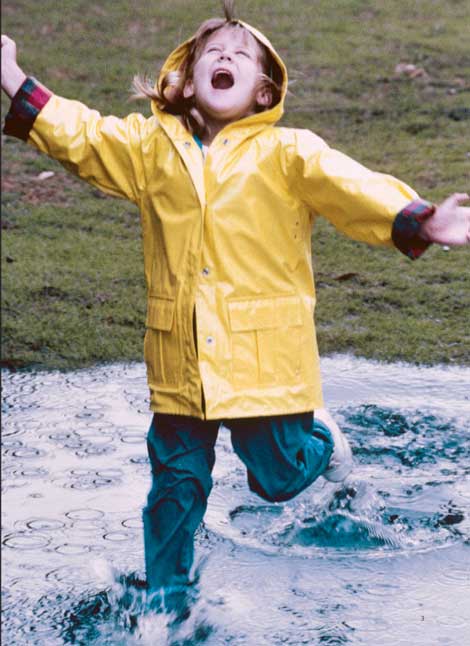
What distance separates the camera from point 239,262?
10.3 feet

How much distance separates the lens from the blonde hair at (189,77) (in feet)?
11.0

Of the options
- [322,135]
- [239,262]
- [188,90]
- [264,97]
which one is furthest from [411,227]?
[322,135]

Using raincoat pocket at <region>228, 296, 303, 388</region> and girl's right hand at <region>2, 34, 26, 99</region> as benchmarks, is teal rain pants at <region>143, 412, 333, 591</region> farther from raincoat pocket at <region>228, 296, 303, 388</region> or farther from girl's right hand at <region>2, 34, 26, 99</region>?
girl's right hand at <region>2, 34, 26, 99</region>

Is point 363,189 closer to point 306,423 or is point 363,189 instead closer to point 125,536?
point 306,423

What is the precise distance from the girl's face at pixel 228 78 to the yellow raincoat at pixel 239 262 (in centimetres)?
8

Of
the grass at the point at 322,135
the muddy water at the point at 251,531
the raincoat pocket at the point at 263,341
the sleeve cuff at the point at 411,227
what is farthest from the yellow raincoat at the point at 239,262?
the grass at the point at 322,135

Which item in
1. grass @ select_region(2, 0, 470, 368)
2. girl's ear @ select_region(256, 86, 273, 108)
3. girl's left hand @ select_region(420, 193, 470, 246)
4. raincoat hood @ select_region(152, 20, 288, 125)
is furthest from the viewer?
grass @ select_region(2, 0, 470, 368)

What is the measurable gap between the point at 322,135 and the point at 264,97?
17.7 feet

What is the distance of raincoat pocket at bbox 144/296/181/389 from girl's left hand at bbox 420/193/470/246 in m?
0.68

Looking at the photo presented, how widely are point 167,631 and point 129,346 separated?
2348 millimetres

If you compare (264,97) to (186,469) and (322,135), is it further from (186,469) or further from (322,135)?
(322,135)

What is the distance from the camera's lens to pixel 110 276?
633 centimetres

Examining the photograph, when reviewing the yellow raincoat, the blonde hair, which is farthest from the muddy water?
the blonde hair

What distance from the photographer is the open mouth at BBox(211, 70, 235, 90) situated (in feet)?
10.8
